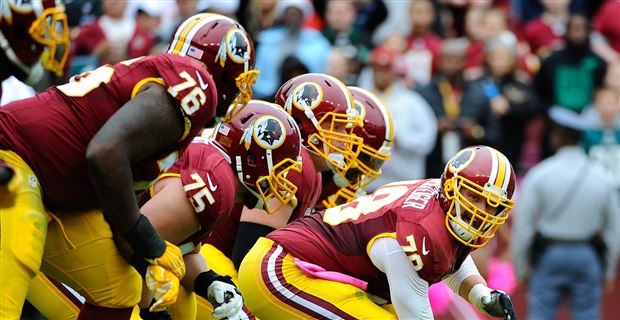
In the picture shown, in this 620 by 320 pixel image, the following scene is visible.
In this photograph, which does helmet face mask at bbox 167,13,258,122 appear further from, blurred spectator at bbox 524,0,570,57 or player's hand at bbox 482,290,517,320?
blurred spectator at bbox 524,0,570,57

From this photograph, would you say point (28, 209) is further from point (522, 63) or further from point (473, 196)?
point (522, 63)

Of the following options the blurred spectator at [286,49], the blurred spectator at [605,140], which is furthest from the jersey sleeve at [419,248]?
the blurred spectator at [605,140]

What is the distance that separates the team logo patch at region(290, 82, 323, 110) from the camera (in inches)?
279

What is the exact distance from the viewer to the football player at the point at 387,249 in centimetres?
581

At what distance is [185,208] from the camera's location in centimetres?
570

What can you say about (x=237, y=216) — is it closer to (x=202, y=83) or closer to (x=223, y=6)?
(x=202, y=83)

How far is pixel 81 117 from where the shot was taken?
5113 millimetres

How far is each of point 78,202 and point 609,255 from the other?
6.80 m

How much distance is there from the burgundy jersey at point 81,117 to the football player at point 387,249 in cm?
118

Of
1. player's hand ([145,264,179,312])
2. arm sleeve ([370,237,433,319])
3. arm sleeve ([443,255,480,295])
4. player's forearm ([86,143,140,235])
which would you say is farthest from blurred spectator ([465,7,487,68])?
player's forearm ([86,143,140,235])

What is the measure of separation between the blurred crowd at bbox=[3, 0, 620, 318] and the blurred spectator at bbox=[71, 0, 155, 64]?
12 mm

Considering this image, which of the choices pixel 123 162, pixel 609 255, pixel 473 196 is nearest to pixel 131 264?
pixel 123 162

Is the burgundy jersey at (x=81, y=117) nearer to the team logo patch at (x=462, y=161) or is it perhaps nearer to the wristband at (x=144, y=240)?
the wristband at (x=144, y=240)

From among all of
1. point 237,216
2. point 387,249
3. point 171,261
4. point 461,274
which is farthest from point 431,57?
point 171,261
